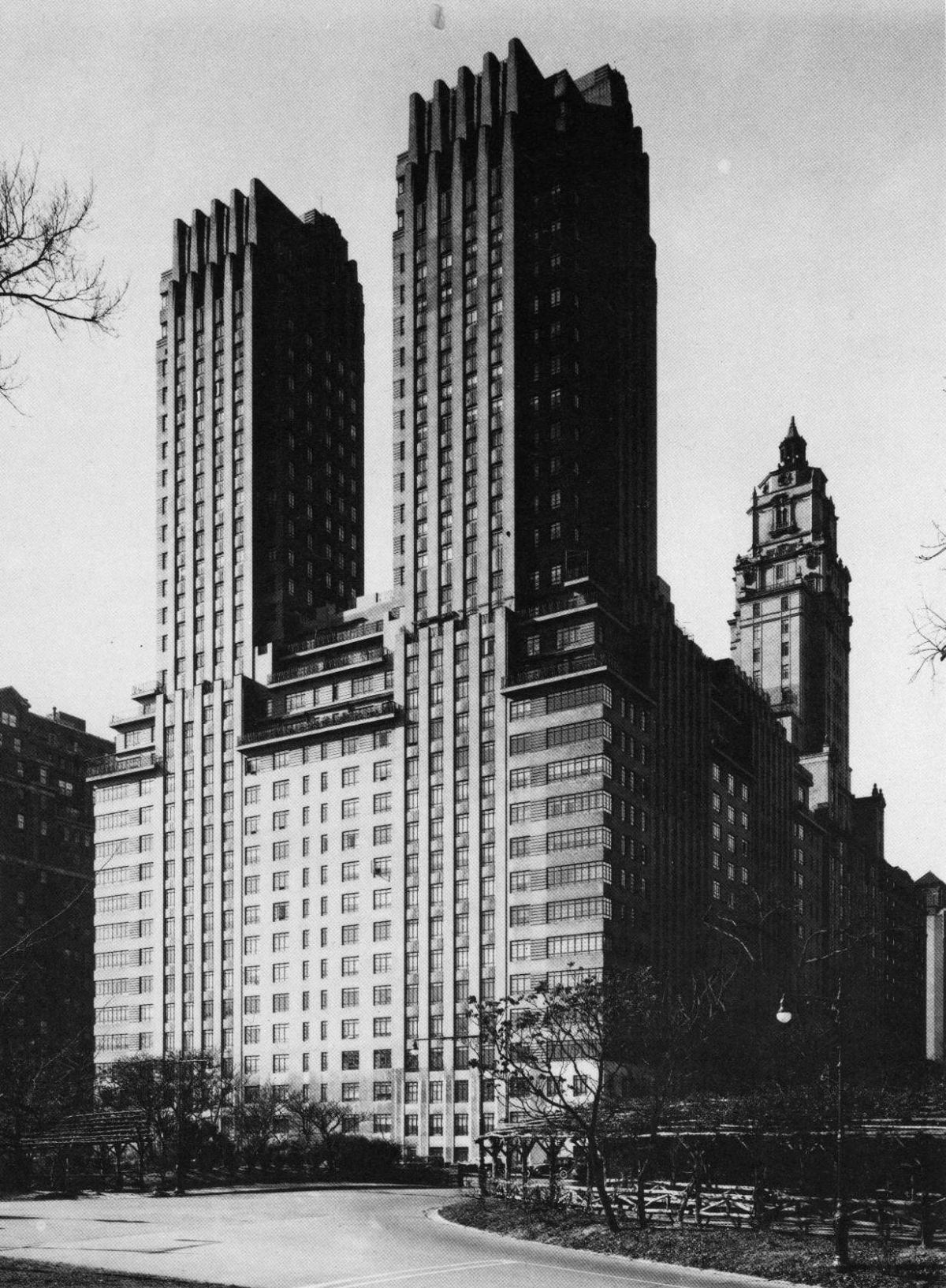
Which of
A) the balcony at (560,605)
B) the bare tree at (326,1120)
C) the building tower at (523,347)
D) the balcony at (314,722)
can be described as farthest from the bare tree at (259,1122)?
the balcony at (560,605)

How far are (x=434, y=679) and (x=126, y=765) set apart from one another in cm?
3734

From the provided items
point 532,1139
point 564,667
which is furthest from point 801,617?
point 532,1139

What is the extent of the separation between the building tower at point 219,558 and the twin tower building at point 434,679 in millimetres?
363

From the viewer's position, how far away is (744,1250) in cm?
3572

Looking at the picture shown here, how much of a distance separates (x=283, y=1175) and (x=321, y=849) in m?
49.3

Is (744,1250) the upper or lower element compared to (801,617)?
lower

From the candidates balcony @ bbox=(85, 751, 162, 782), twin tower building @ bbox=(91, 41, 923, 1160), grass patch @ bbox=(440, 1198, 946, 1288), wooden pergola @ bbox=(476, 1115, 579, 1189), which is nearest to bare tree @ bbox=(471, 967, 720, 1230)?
wooden pergola @ bbox=(476, 1115, 579, 1189)

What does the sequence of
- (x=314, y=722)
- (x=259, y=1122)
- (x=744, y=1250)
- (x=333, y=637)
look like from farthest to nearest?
(x=333, y=637) < (x=314, y=722) < (x=259, y=1122) < (x=744, y=1250)

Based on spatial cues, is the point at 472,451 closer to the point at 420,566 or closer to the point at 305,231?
the point at 420,566

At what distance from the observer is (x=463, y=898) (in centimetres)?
12419

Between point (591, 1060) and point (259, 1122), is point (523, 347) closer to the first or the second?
point (259, 1122)

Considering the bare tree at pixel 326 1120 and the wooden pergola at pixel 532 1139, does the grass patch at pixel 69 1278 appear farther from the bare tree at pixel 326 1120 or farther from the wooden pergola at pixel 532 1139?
the bare tree at pixel 326 1120

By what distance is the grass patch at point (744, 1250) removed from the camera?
31.0 m

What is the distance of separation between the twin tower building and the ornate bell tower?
20871mm
